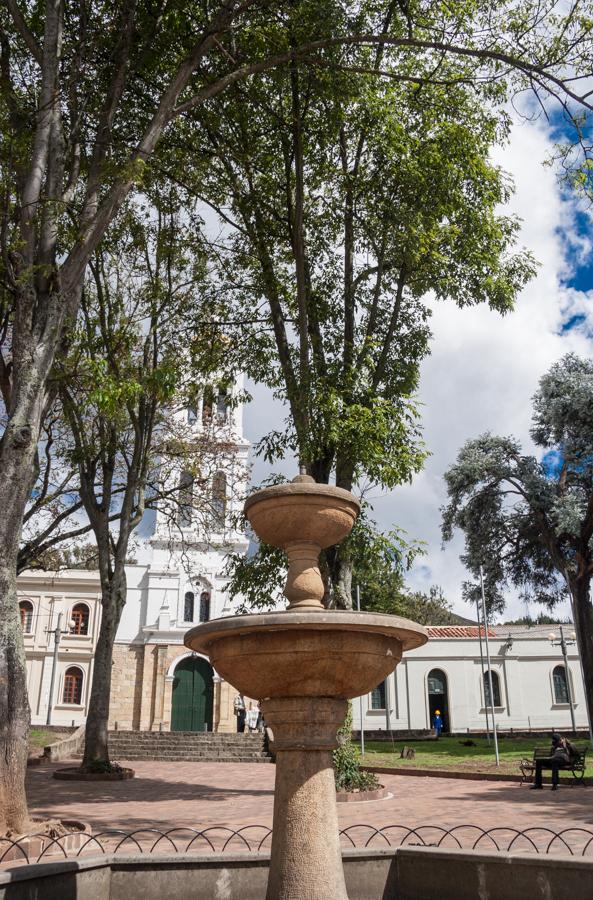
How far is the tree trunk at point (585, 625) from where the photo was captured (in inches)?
885

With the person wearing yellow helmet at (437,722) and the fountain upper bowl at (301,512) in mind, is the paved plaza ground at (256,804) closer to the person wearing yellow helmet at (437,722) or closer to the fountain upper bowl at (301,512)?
the fountain upper bowl at (301,512)

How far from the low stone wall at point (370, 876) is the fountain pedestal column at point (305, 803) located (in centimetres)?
91

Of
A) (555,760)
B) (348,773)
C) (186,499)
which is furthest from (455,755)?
(348,773)

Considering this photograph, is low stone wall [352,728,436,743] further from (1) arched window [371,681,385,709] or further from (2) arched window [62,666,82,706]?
(2) arched window [62,666,82,706]

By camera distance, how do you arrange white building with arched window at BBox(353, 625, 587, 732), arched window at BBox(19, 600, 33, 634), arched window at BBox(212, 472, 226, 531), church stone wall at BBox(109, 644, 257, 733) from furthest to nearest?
white building with arched window at BBox(353, 625, 587, 732) < arched window at BBox(19, 600, 33, 634) < church stone wall at BBox(109, 644, 257, 733) < arched window at BBox(212, 472, 226, 531)

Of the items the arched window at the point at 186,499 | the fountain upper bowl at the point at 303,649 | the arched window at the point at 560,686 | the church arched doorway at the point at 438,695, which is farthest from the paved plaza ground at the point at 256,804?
the arched window at the point at 560,686

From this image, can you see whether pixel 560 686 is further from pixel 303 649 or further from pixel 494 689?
pixel 303 649

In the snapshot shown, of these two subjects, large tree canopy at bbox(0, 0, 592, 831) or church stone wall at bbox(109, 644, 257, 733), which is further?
church stone wall at bbox(109, 644, 257, 733)

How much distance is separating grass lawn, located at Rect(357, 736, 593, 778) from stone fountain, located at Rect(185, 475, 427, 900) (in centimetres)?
1367

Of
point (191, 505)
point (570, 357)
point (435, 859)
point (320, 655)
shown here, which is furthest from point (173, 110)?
point (570, 357)

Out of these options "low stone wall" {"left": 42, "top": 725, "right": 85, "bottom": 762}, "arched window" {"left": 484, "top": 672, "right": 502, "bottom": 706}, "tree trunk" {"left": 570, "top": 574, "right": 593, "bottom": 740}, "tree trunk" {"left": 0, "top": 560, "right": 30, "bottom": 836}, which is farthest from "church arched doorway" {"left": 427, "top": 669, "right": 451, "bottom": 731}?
"tree trunk" {"left": 0, "top": 560, "right": 30, "bottom": 836}

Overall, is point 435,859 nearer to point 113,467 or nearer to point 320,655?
point 320,655

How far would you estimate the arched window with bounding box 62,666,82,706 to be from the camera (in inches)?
1389

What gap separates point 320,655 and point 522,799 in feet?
32.4
